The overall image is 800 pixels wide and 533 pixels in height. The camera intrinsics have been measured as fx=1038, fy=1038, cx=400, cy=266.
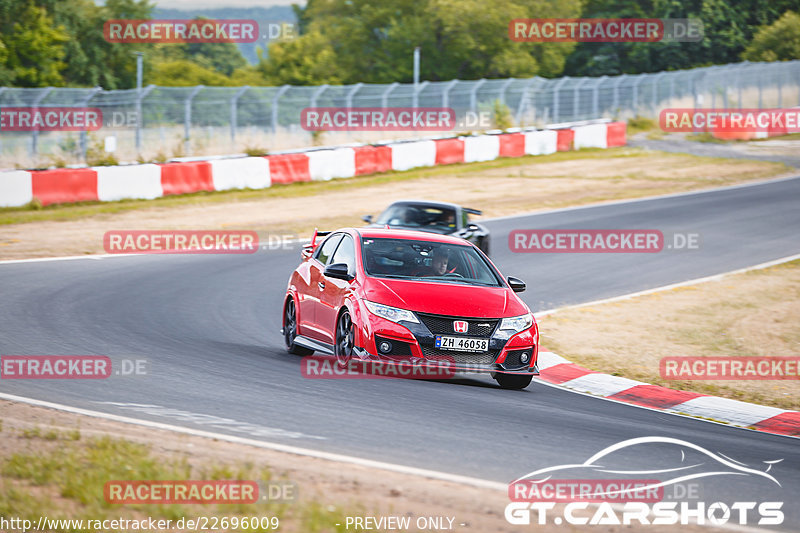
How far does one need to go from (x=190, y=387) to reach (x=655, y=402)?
4.63m

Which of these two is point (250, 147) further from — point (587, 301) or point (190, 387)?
point (190, 387)

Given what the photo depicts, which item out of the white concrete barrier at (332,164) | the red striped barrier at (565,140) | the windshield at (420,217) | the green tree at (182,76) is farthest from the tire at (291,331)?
the green tree at (182,76)

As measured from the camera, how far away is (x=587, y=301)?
1630 centimetres

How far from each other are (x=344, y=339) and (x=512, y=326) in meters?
1.62

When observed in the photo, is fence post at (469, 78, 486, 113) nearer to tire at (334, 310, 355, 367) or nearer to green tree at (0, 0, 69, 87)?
tire at (334, 310, 355, 367)

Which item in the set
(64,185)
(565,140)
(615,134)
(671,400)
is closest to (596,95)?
(615,134)

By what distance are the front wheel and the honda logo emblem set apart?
0.97m

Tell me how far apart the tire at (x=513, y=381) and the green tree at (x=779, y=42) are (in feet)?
209

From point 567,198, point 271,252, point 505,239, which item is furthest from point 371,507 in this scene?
point 567,198

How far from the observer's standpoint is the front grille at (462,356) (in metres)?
9.48

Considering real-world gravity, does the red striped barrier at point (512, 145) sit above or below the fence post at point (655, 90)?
below

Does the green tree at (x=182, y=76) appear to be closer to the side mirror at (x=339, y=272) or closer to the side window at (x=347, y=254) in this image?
the side window at (x=347, y=254)

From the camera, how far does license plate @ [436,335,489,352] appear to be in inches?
372

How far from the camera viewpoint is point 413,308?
31.3 feet
